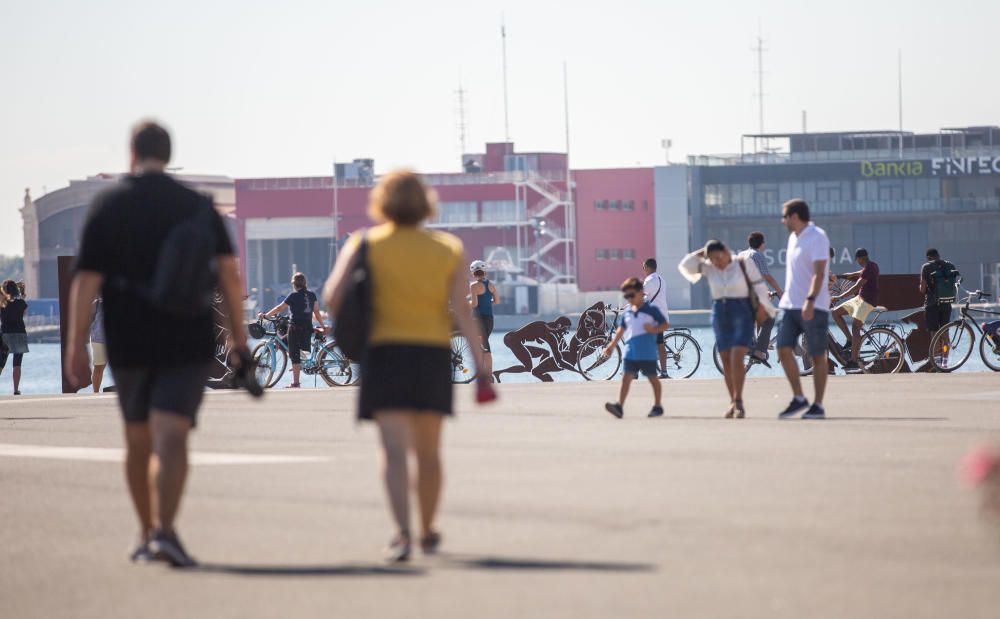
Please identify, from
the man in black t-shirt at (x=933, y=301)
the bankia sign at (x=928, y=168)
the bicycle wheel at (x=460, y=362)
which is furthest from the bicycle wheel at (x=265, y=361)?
the bankia sign at (x=928, y=168)

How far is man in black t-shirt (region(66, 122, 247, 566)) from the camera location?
7.40 metres

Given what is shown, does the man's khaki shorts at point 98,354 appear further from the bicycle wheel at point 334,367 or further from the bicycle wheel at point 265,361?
the bicycle wheel at point 334,367

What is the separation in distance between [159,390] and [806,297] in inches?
322

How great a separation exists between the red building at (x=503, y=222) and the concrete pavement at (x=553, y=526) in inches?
4054

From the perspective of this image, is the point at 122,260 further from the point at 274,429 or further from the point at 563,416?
the point at 563,416

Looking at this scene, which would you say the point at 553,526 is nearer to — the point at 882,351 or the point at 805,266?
the point at 805,266

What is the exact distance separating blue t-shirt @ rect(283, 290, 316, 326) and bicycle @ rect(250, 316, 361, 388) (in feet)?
1.19

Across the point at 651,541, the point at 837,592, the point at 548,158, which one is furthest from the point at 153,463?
the point at 548,158

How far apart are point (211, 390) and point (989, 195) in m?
99.5

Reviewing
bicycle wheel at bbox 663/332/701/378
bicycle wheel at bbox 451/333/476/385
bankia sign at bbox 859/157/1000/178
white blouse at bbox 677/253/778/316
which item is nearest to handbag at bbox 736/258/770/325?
white blouse at bbox 677/253/778/316

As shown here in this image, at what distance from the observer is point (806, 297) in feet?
47.9

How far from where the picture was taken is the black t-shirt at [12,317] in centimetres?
2588

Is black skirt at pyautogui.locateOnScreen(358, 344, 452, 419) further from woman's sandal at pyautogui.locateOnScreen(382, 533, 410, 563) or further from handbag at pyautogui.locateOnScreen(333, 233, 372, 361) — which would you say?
woman's sandal at pyautogui.locateOnScreen(382, 533, 410, 563)

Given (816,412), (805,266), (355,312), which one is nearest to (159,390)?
(355,312)
